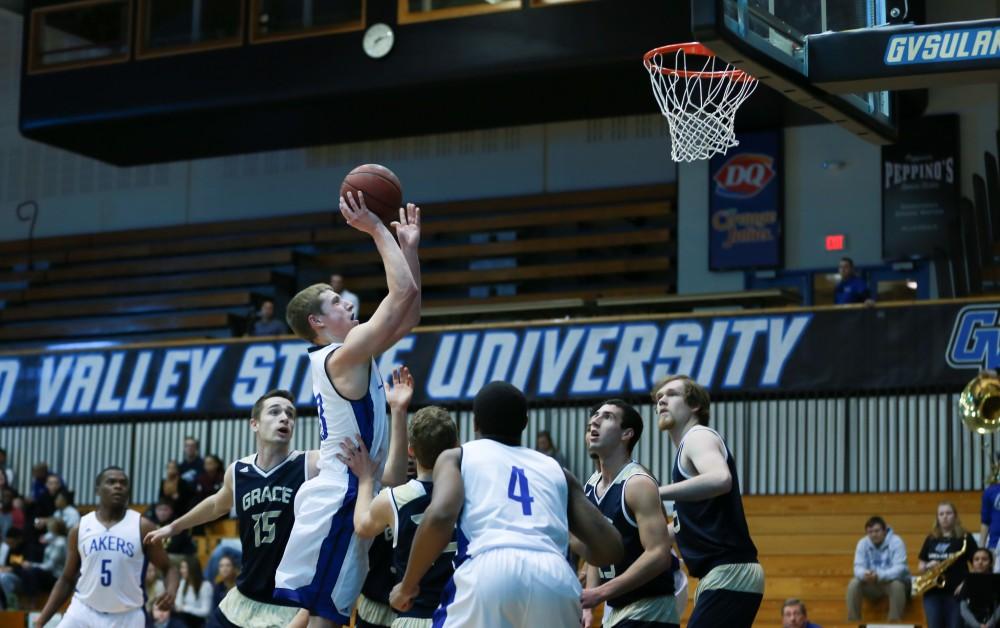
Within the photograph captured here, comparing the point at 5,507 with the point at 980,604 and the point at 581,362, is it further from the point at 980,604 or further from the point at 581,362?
the point at 980,604

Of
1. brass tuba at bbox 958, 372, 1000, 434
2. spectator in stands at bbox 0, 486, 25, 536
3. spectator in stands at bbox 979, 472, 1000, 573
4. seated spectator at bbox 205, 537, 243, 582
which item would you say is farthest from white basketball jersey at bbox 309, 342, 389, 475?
spectator in stands at bbox 0, 486, 25, 536

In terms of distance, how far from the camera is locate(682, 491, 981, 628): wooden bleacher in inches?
623

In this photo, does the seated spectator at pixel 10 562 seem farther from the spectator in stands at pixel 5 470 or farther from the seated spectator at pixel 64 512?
the spectator in stands at pixel 5 470

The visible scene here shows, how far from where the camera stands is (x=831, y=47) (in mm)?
8727

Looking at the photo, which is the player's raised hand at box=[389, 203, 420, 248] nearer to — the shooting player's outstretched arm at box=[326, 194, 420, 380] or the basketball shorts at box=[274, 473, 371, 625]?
the shooting player's outstretched arm at box=[326, 194, 420, 380]

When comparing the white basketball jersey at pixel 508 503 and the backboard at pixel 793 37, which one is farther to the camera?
the backboard at pixel 793 37

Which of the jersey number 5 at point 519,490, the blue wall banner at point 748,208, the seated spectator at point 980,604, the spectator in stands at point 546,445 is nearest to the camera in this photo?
the jersey number 5 at point 519,490

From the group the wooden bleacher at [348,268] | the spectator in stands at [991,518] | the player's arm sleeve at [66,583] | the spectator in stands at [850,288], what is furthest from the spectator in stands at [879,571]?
the player's arm sleeve at [66,583]

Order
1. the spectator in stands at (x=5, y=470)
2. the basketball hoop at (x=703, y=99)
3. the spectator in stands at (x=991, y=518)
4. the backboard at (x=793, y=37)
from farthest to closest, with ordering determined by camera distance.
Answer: the spectator in stands at (x=5, y=470), the spectator in stands at (x=991, y=518), the basketball hoop at (x=703, y=99), the backboard at (x=793, y=37)

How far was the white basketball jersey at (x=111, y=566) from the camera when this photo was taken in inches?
412

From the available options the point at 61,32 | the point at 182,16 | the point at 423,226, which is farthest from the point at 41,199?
Answer: the point at 423,226

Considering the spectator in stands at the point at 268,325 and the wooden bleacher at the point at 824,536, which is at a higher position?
the spectator in stands at the point at 268,325

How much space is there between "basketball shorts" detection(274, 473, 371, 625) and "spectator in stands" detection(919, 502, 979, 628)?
837cm

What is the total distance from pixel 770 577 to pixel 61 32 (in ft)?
44.0
